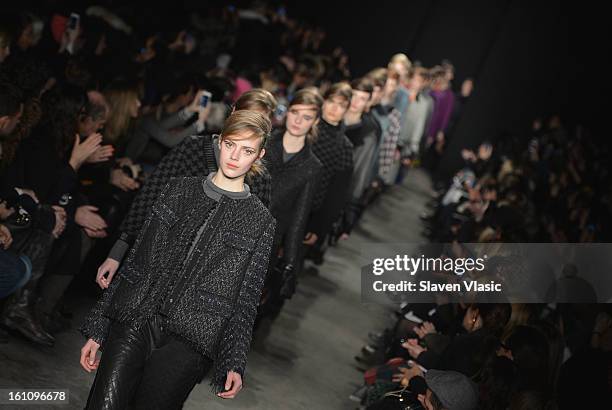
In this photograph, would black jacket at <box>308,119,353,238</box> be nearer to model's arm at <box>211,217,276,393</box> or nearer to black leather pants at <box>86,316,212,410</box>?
model's arm at <box>211,217,276,393</box>

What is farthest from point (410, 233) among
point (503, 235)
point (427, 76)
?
point (503, 235)

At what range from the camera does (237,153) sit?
3.01 meters

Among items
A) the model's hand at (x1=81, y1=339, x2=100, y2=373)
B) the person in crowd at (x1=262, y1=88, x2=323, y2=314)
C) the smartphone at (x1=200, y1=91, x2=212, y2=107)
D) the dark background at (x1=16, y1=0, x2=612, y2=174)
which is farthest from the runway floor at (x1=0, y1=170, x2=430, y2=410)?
the dark background at (x1=16, y1=0, x2=612, y2=174)

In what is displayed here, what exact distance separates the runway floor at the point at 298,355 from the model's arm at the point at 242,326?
1.14 meters

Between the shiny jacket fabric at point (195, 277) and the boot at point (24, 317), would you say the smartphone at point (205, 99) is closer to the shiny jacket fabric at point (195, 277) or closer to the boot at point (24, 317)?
the boot at point (24, 317)

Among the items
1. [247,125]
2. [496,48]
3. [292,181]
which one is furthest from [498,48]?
[247,125]

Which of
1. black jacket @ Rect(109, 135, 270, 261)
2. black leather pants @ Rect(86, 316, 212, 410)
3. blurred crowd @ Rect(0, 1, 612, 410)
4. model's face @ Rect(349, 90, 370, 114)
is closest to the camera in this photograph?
black leather pants @ Rect(86, 316, 212, 410)

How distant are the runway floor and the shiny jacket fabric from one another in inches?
42.7

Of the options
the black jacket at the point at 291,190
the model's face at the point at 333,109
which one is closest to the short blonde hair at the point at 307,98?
the black jacket at the point at 291,190

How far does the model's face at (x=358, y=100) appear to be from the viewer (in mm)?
6250

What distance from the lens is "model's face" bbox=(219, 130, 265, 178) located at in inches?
119

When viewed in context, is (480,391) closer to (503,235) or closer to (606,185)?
(503,235)

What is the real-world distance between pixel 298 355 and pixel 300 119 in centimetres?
161

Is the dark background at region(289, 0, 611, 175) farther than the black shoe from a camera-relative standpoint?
Yes
